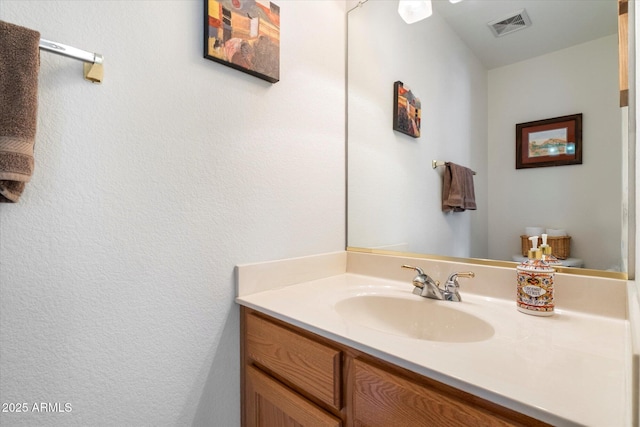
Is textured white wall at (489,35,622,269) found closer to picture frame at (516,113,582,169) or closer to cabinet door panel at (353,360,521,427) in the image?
picture frame at (516,113,582,169)

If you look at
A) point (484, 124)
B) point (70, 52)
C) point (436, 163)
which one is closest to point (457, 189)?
point (436, 163)

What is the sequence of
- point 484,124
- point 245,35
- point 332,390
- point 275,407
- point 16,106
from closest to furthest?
1. point 16,106
2. point 332,390
3. point 275,407
4. point 245,35
5. point 484,124

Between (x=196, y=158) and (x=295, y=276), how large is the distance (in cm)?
53

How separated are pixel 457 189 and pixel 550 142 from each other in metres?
0.30

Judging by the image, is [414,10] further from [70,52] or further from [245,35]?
[70,52]

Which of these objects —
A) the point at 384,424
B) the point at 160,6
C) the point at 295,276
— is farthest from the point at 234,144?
the point at 384,424

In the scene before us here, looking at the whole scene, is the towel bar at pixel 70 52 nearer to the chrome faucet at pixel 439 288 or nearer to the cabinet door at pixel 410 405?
the cabinet door at pixel 410 405

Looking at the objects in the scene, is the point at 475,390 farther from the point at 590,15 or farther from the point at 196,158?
the point at 590,15

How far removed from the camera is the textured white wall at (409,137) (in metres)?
1.09

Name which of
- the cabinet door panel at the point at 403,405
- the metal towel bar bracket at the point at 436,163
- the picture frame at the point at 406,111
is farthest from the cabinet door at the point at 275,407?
the picture frame at the point at 406,111

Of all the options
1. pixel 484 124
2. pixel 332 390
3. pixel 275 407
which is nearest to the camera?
pixel 332 390

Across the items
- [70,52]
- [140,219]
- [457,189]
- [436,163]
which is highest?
[70,52]

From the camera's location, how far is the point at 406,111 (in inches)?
49.7

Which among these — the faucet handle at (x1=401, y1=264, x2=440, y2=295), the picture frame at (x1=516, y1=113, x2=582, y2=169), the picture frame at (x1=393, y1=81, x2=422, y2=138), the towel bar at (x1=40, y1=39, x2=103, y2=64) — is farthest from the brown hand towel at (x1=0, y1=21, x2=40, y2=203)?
the picture frame at (x1=516, y1=113, x2=582, y2=169)
